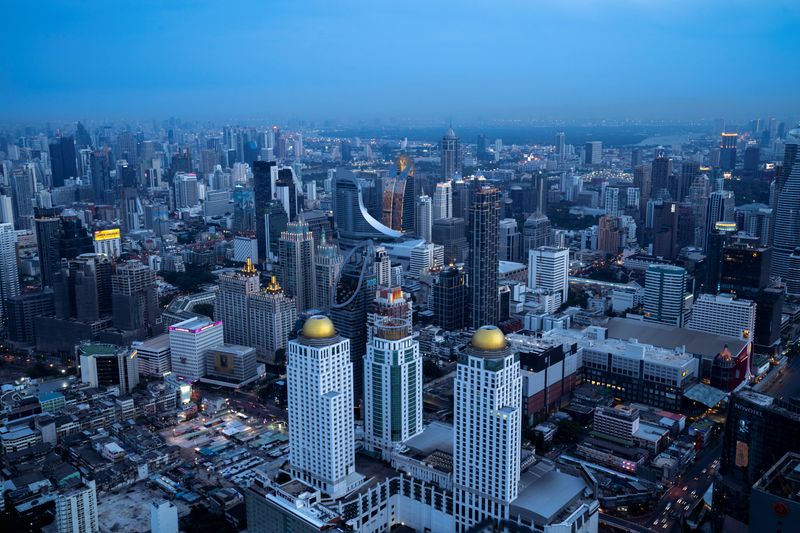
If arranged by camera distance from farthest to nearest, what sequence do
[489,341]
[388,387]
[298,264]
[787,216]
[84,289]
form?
[787,216] < [298,264] < [84,289] < [388,387] < [489,341]

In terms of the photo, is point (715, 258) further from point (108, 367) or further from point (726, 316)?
point (108, 367)

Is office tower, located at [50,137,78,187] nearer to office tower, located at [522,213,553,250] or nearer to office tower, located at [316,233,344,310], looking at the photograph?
office tower, located at [316,233,344,310]

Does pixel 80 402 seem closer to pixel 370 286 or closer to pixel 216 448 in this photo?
pixel 216 448

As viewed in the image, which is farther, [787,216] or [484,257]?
[787,216]

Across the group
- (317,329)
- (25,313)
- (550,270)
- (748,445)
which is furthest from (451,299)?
(25,313)

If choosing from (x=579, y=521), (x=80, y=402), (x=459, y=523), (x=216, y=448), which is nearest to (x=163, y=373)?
(x=80, y=402)

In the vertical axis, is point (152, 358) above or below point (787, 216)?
below

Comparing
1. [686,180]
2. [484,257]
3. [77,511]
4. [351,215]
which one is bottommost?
[77,511]

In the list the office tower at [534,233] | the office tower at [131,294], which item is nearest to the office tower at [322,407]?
the office tower at [131,294]
